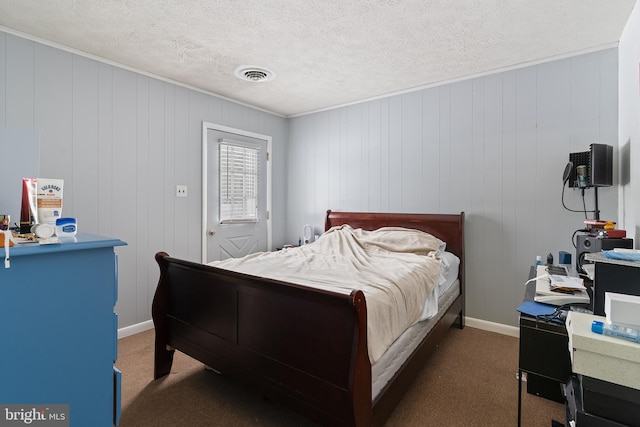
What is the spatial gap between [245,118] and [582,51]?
3.47 m

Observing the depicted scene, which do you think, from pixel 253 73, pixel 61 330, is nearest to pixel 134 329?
pixel 61 330

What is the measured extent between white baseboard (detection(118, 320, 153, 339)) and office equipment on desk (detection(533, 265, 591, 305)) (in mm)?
3301

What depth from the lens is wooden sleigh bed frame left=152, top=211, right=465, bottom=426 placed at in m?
1.42

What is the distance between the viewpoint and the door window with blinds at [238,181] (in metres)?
3.85

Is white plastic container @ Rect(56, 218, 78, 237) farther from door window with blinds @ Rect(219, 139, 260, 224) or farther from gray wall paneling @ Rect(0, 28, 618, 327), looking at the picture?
door window with blinds @ Rect(219, 139, 260, 224)

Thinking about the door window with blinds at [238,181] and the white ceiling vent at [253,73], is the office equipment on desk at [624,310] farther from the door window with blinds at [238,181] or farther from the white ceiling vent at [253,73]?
the door window with blinds at [238,181]

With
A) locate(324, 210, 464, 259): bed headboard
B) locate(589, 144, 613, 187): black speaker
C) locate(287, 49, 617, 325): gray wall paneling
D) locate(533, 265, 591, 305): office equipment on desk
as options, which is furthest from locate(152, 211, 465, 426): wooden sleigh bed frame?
locate(589, 144, 613, 187): black speaker

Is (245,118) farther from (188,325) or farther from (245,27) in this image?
(188,325)

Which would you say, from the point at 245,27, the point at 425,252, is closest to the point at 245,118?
the point at 245,27

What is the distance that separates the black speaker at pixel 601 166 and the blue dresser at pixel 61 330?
2.98 m

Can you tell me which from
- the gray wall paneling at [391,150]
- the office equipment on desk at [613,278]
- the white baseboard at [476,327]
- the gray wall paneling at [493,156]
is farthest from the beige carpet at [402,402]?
the office equipment on desk at [613,278]

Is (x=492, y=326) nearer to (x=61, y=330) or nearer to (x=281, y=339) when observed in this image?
(x=281, y=339)

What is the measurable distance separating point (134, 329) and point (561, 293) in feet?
11.3

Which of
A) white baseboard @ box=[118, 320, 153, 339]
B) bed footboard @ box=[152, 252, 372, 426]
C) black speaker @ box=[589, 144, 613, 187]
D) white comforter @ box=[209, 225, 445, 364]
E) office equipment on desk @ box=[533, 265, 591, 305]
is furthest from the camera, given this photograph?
white baseboard @ box=[118, 320, 153, 339]
